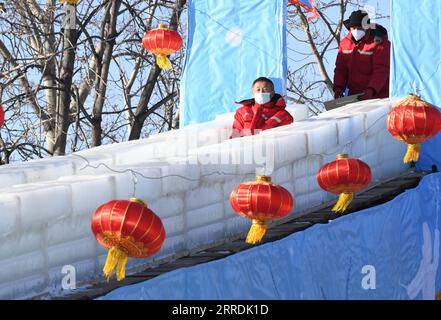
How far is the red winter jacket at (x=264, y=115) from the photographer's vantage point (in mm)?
8617

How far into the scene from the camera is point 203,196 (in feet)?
23.1

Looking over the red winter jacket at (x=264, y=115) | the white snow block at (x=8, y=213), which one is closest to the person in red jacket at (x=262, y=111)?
the red winter jacket at (x=264, y=115)

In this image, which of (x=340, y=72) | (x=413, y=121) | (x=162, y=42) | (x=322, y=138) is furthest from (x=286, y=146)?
(x=162, y=42)

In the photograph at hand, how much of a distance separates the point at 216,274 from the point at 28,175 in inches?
87.6

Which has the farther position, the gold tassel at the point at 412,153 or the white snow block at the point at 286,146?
the gold tassel at the point at 412,153

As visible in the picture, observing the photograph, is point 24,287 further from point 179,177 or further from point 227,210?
point 227,210

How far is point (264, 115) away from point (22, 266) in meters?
3.37

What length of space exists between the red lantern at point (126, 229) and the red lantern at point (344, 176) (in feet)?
6.51

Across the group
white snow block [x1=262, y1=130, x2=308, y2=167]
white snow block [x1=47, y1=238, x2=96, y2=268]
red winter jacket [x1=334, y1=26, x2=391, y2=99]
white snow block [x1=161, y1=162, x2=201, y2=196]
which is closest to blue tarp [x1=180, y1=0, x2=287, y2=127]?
red winter jacket [x1=334, y1=26, x2=391, y2=99]

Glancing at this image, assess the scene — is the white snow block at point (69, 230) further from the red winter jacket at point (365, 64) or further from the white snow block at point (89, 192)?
the red winter jacket at point (365, 64)
